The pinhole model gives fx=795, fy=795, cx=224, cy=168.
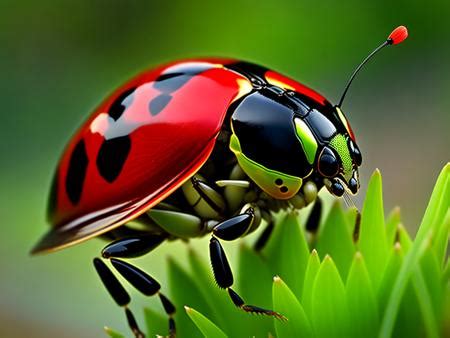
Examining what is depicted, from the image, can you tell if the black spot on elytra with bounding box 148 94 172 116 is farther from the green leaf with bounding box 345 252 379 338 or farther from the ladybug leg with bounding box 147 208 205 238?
the green leaf with bounding box 345 252 379 338

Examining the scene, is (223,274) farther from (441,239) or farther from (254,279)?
(441,239)

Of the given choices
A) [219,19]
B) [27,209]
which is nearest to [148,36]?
[219,19]

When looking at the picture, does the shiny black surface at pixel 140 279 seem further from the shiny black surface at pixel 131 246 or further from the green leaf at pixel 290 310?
the green leaf at pixel 290 310

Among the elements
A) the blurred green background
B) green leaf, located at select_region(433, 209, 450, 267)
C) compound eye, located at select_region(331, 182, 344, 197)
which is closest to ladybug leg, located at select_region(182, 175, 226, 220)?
compound eye, located at select_region(331, 182, 344, 197)

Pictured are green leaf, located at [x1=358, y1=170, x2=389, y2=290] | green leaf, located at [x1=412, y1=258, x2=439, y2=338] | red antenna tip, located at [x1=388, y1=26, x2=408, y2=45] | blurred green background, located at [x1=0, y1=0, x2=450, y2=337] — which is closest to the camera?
green leaf, located at [x1=412, y1=258, x2=439, y2=338]

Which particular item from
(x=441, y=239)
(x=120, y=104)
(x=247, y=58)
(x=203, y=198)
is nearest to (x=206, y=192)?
(x=203, y=198)

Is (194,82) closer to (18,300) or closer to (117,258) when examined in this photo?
(117,258)
